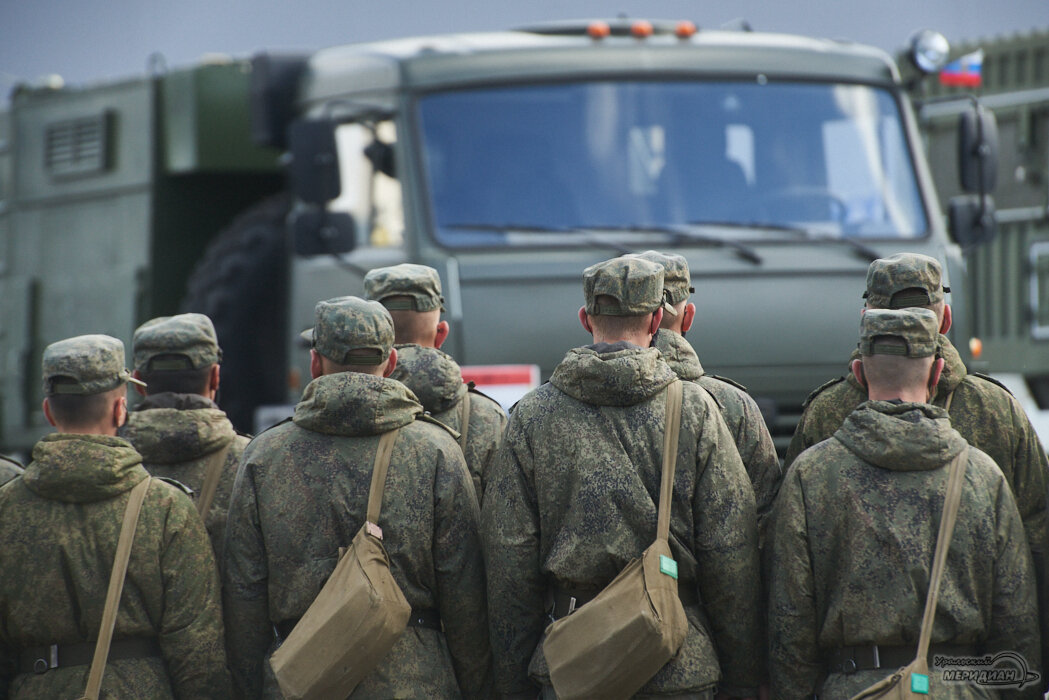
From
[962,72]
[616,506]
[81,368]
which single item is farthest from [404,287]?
[962,72]

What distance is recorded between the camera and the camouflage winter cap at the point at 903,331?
12.1 ft

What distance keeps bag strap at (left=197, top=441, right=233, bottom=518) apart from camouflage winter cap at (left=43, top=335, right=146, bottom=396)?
623 mm

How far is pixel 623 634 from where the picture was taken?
351 cm

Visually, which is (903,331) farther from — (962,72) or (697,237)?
(962,72)

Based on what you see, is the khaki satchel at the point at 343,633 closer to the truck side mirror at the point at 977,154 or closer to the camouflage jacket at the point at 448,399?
the camouflage jacket at the point at 448,399

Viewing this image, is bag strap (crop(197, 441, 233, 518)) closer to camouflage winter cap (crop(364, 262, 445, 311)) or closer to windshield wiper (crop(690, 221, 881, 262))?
camouflage winter cap (crop(364, 262, 445, 311))

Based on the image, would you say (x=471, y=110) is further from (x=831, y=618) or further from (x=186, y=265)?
(x=831, y=618)

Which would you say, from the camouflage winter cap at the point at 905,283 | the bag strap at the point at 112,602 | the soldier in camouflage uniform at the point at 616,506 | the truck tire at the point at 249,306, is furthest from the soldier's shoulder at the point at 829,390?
the truck tire at the point at 249,306

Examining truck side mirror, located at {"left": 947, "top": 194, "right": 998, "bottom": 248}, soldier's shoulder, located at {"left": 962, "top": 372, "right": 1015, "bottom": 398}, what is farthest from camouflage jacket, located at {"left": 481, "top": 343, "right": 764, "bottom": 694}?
truck side mirror, located at {"left": 947, "top": 194, "right": 998, "bottom": 248}

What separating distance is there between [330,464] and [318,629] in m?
0.44

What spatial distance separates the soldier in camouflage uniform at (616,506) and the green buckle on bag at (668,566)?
0.11m

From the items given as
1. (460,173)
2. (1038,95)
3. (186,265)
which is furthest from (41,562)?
(1038,95)

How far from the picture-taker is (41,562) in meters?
3.74

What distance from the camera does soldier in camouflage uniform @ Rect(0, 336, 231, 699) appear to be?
12.3ft
